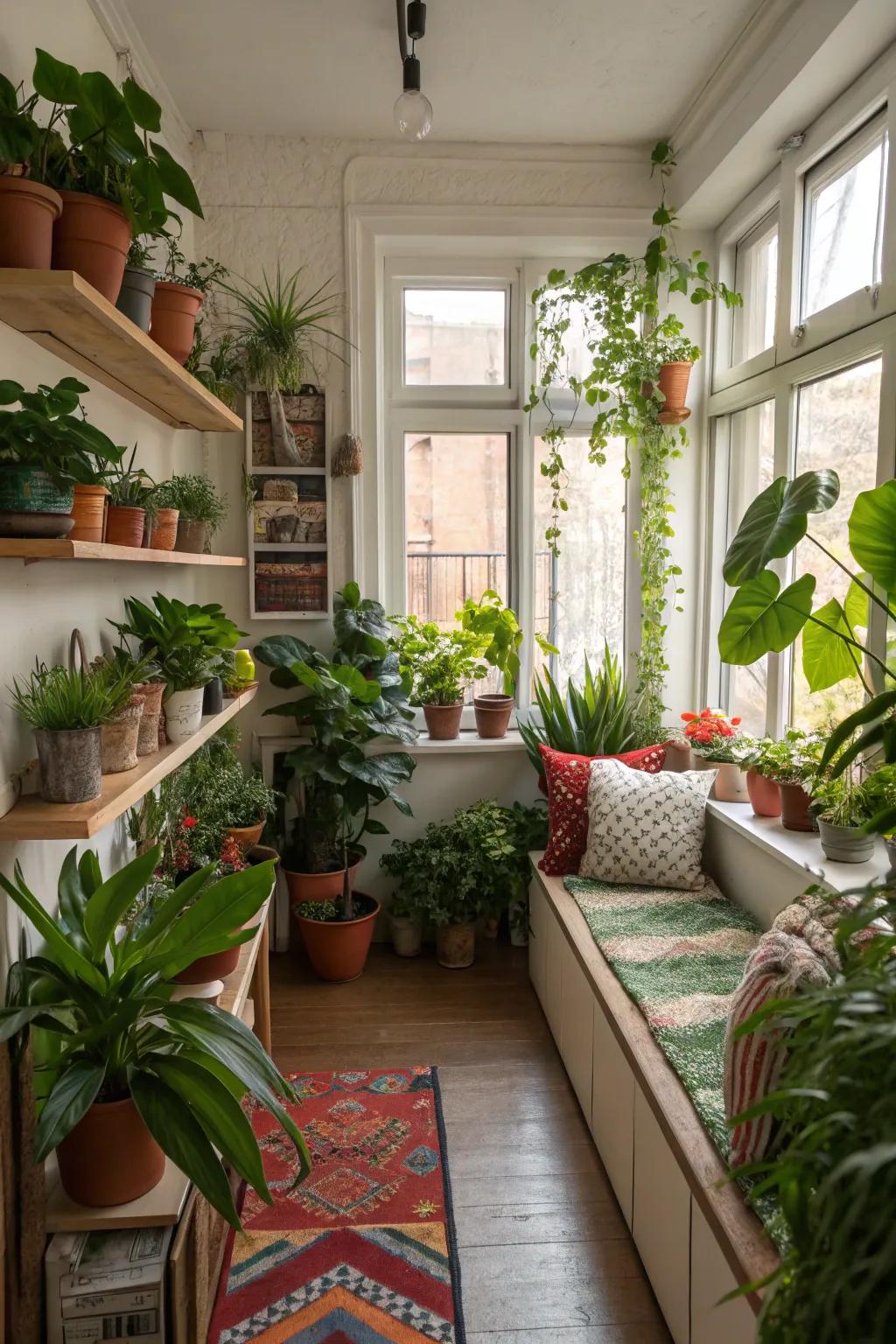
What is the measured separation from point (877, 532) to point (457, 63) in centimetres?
211

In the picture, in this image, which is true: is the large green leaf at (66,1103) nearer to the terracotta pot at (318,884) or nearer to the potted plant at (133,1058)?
the potted plant at (133,1058)

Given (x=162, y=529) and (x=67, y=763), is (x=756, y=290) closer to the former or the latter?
(x=162, y=529)

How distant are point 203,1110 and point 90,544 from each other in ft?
3.20

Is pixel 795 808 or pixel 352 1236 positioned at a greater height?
pixel 795 808

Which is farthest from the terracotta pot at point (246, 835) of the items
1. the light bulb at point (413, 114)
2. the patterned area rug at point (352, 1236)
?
the light bulb at point (413, 114)

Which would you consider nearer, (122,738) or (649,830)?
(122,738)

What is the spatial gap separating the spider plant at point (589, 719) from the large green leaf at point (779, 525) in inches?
53.1

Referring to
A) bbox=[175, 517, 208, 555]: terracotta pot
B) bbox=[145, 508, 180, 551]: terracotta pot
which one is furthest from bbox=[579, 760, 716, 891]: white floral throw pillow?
bbox=[145, 508, 180, 551]: terracotta pot

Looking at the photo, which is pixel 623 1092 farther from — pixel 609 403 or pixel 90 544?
pixel 609 403

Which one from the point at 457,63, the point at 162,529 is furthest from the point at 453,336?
the point at 162,529

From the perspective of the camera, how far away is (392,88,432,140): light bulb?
7.66ft

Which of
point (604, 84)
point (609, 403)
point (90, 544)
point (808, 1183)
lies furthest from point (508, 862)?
point (604, 84)

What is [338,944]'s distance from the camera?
3.37 meters

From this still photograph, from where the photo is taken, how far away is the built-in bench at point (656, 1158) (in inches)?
59.6
